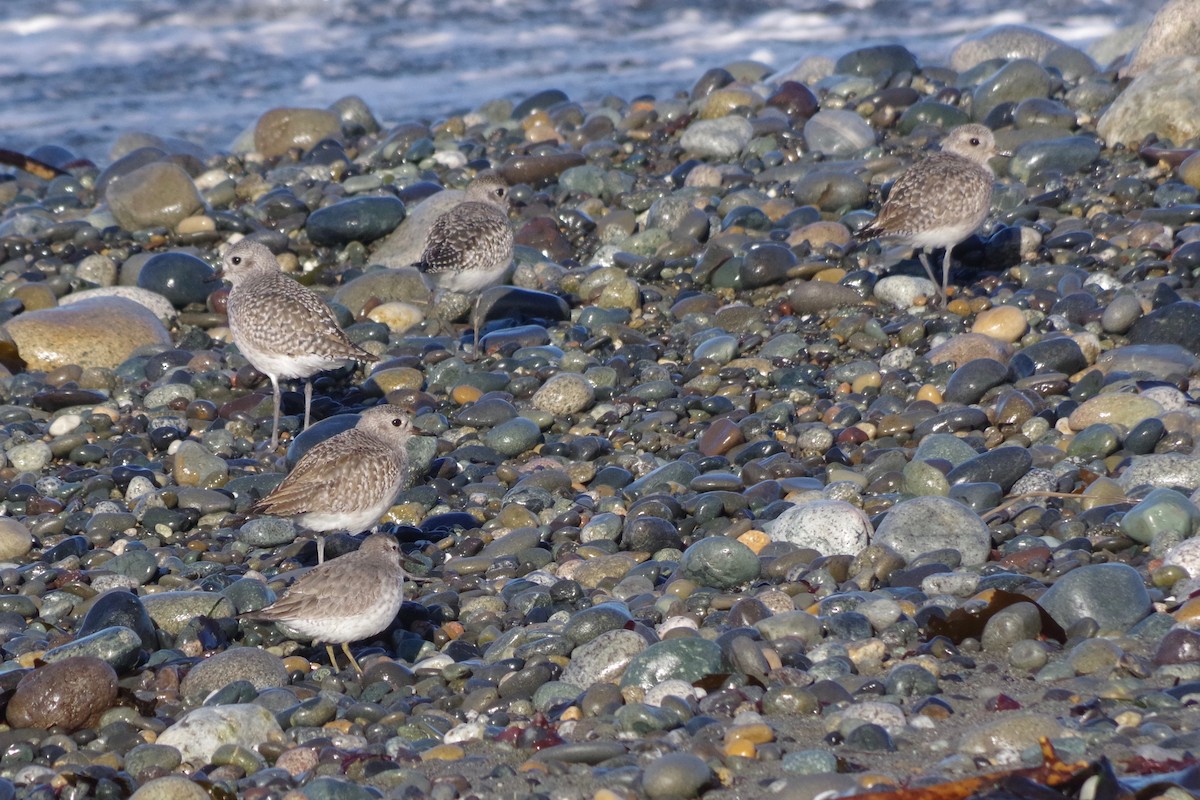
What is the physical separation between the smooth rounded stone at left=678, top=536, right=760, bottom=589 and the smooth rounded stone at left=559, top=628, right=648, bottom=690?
34.9 inches

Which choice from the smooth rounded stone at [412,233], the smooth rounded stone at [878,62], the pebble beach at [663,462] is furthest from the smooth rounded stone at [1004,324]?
the smooth rounded stone at [878,62]

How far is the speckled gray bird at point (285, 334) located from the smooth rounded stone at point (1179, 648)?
18.8 feet

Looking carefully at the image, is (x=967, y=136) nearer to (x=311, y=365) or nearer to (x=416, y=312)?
(x=416, y=312)

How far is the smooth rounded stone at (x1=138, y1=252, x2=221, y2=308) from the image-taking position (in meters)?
12.4

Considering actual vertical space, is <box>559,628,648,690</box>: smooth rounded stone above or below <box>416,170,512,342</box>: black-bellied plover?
below

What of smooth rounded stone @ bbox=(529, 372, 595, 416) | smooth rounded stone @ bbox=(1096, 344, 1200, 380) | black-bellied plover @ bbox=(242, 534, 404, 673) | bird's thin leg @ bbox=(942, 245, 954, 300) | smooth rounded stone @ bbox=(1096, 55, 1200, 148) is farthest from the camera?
smooth rounded stone @ bbox=(1096, 55, 1200, 148)

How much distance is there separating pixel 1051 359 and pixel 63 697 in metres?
6.46

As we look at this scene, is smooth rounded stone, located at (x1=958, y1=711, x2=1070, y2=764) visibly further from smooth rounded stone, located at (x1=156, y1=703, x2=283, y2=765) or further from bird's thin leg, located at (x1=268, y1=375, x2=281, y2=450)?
bird's thin leg, located at (x1=268, y1=375, x2=281, y2=450)

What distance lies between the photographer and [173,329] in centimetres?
1217

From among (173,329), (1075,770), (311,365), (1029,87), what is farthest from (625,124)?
(1075,770)

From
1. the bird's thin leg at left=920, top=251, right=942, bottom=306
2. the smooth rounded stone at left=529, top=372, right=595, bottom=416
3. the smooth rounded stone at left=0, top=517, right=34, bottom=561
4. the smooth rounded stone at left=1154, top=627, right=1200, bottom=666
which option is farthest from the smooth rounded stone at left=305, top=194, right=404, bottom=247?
the smooth rounded stone at left=1154, top=627, right=1200, bottom=666

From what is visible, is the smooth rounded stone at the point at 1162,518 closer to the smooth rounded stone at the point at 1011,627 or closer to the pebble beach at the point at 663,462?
the pebble beach at the point at 663,462

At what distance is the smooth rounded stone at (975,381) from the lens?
359 inches

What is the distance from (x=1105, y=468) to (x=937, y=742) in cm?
319
